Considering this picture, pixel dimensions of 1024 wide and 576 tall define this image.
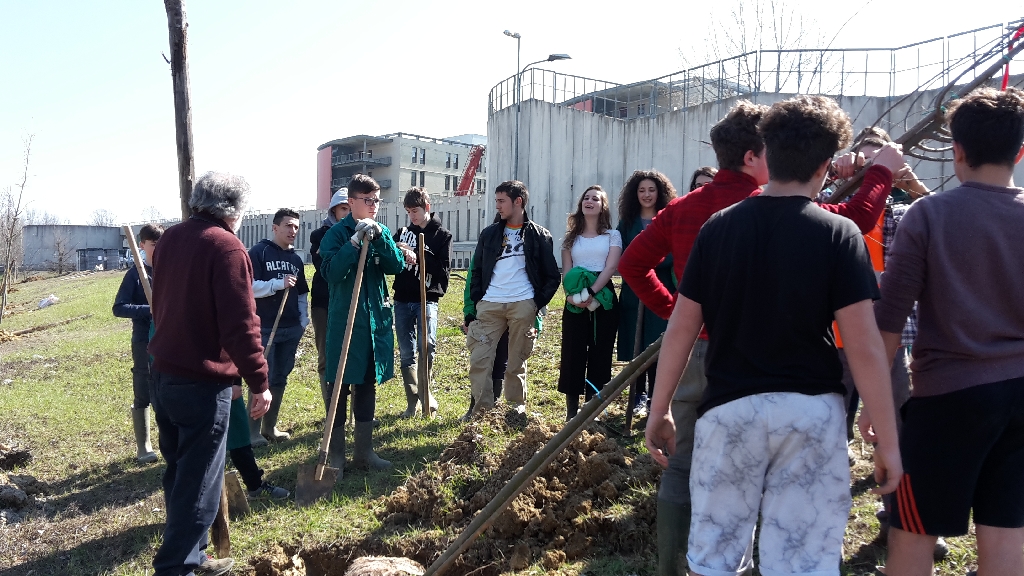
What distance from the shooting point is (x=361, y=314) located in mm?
5312

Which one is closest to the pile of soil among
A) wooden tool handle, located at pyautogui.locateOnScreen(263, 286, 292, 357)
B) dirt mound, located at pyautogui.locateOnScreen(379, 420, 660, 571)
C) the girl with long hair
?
dirt mound, located at pyautogui.locateOnScreen(379, 420, 660, 571)

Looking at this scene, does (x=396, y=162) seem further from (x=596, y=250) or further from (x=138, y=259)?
(x=138, y=259)

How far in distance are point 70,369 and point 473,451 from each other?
9908 millimetres

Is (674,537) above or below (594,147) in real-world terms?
below

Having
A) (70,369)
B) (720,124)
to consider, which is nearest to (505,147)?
(70,369)

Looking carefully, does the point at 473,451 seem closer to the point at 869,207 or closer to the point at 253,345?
the point at 253,345

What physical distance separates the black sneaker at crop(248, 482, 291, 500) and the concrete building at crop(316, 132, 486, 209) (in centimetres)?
5995

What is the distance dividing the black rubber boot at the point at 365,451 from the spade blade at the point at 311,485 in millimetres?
515

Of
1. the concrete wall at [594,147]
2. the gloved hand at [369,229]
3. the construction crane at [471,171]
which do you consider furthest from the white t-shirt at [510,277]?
the construction crane at [471,171]

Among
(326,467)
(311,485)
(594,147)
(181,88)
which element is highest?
(594,147)

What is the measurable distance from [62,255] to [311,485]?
52.1m

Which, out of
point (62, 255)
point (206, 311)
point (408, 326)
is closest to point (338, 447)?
point (408, 326)

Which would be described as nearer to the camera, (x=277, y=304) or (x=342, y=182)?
(x=277, y=304)

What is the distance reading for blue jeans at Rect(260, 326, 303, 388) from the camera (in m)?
6.52
